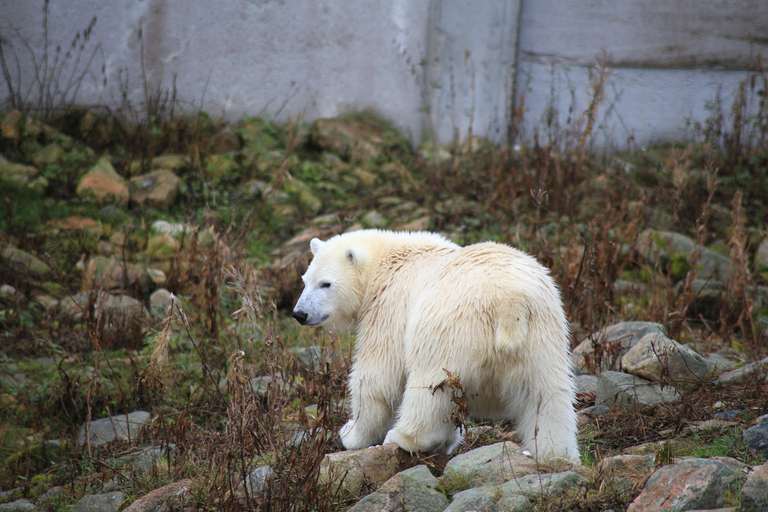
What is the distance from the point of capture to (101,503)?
117 inches

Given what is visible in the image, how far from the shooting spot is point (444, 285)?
2857mm

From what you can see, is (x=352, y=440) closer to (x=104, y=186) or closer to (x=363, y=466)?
(x=363, y=466)

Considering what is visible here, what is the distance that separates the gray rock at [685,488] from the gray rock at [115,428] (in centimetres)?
277

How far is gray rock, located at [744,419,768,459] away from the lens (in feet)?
8.87

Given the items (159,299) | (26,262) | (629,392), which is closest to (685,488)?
(629,392)

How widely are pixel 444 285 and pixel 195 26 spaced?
20.4 feet

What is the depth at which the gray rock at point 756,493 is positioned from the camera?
1.99m

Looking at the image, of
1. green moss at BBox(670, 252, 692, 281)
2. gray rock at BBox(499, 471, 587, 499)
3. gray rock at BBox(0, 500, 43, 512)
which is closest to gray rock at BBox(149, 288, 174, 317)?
gray rock at BBox(0, 500, 43, 512)

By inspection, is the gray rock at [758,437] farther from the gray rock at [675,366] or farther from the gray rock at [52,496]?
the gray rock at [52,496]

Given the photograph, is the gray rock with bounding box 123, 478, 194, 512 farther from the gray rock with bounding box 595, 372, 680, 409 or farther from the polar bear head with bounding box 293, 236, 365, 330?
the gray rock with bounding box 595, 372, 680, 409

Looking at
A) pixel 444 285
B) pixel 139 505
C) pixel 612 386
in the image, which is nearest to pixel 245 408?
pixel 139 505

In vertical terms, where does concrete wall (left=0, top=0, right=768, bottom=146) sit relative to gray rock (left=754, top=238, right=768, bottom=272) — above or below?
above

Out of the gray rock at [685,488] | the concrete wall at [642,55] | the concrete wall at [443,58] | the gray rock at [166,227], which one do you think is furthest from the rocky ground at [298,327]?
the concrete wall at [642,55]

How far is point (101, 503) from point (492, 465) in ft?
5.99
